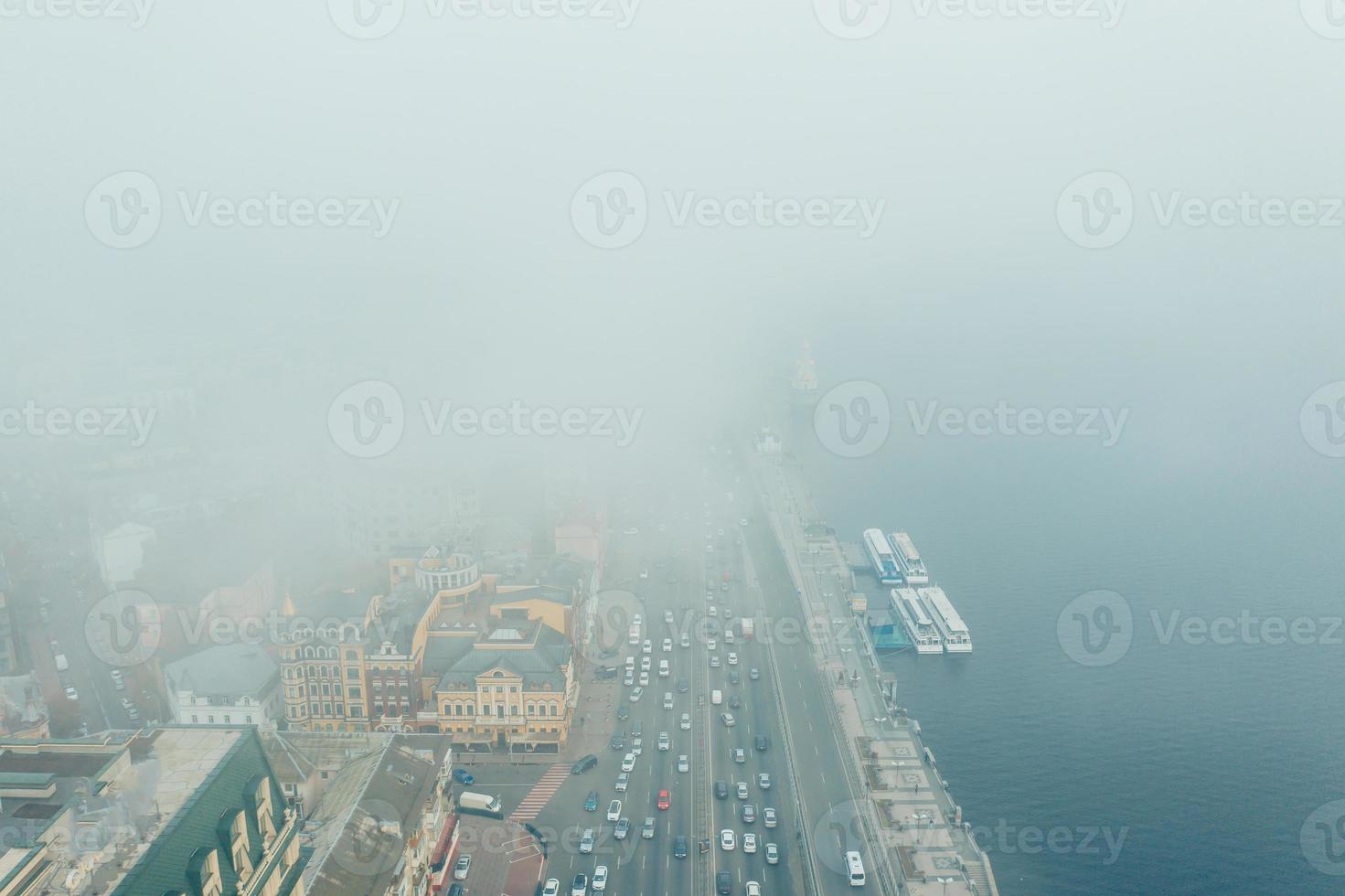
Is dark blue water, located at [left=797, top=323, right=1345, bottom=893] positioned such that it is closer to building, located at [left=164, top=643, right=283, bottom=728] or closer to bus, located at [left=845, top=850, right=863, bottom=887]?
bus, located at [left=845, top=850, right=863, bottom=887]

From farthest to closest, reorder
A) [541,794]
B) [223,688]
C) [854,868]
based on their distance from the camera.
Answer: [223,688]
[541,794]
[854,868]

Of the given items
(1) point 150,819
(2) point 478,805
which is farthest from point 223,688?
(1) point 150,819

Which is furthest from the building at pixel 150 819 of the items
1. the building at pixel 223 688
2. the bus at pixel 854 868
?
the bus at pixel 854 868

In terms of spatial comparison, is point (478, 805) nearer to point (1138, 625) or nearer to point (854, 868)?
point (854, 868)

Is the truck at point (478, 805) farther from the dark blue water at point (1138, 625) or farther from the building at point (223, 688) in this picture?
the dark blue water at point (1138, 625)

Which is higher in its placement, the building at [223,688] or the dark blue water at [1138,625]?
the building at [223,688]

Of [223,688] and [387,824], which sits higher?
[223,688]
